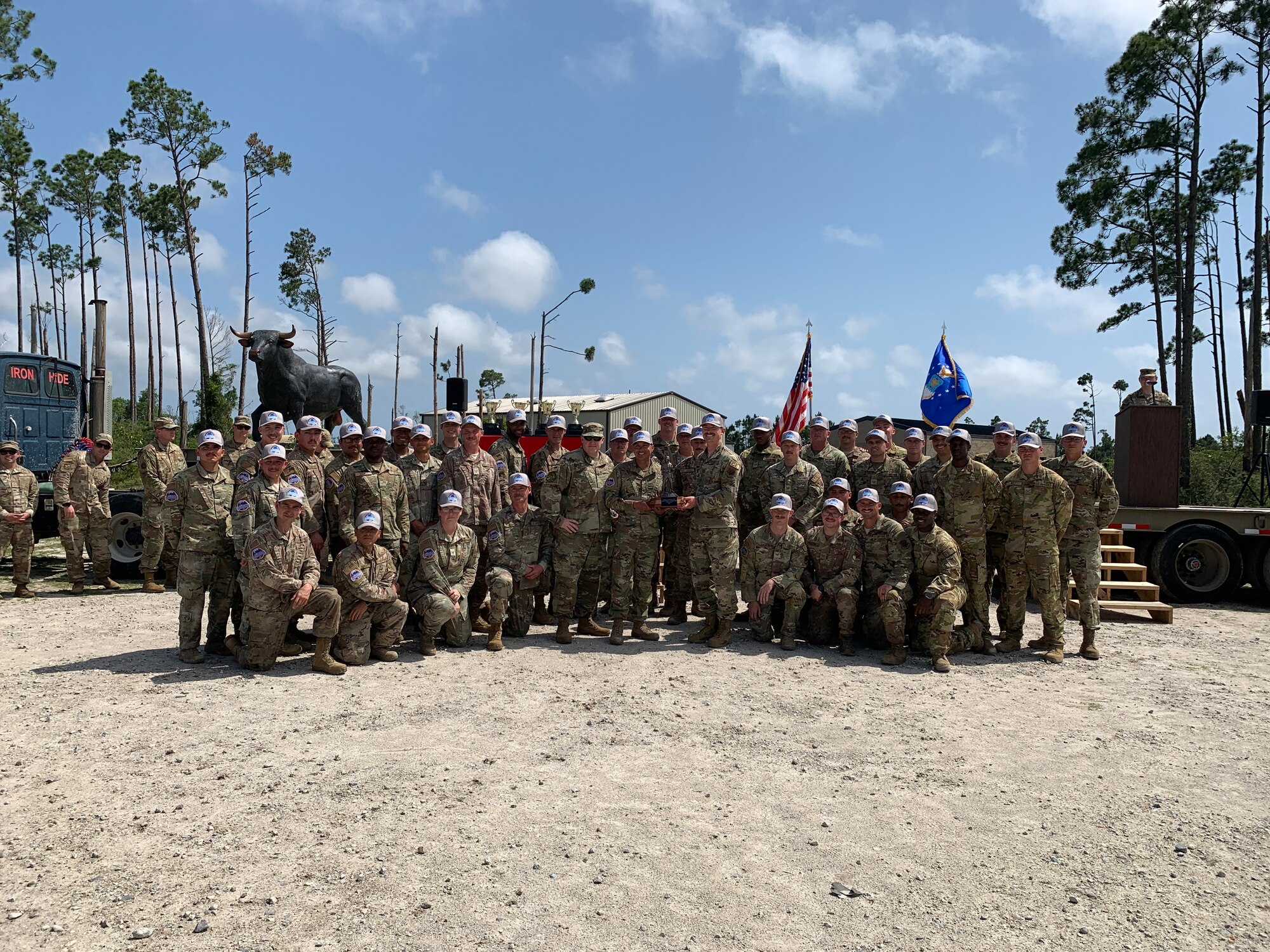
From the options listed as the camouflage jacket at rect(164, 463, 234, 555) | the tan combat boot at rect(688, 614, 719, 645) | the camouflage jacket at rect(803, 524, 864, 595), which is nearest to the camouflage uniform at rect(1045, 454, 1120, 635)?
the camouflage jacket at rect(803, 524, 864, 595)

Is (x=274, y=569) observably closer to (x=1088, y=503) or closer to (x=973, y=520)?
(x=973, y=520)

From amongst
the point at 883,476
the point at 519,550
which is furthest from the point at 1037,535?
the point at 519,550

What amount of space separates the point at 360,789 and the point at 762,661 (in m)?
3.46

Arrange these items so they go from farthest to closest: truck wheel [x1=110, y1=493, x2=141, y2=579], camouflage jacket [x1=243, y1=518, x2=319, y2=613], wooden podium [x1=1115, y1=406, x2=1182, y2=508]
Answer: truck wheel [x1=110, y1=493, x2=141, y2=579] → wooden podium [x1=1115, y1=406, x2=1182, y2=508] → camouflage jacket [x1=243, y1=518, x2=319, y2=613]

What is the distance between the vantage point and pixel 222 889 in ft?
10.5

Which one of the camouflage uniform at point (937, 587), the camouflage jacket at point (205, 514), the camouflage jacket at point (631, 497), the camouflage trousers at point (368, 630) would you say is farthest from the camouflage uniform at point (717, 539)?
the camouflage jacket at point (205, 514)

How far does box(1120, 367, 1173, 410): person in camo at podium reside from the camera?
9883 millimetres

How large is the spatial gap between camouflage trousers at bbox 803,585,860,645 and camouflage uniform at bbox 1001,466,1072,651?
4.46 feet

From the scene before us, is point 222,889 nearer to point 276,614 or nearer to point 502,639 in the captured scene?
point 276,614

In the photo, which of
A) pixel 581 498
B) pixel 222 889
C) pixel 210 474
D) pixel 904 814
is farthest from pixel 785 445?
pixel 222 889

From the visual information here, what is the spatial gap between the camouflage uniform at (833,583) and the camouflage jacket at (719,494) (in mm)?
733

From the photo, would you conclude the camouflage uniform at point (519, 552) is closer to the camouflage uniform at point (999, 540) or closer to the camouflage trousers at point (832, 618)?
the camouflage trousers at point (832, 618)

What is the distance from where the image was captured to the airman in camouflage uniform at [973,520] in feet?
23.4

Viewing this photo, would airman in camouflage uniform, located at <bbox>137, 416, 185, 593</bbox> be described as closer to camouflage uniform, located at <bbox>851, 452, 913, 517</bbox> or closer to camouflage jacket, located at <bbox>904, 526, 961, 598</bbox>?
camouflage uniform, located at <bbox>851, 452, 913, 517</bbox>
